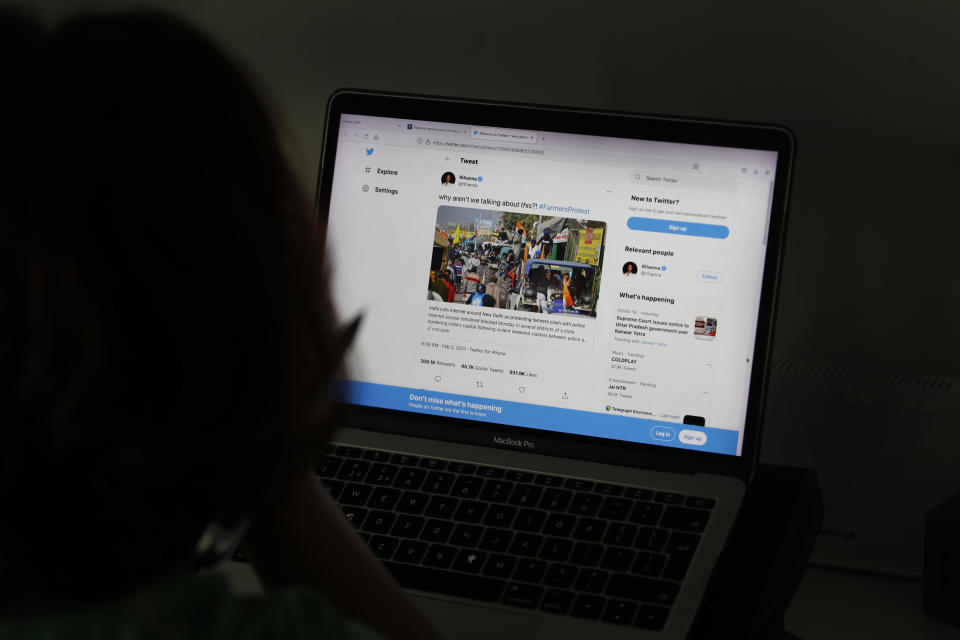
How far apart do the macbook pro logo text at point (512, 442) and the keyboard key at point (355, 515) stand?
156 mm

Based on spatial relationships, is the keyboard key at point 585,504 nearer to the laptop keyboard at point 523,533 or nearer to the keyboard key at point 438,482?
the laptop keyboard at point 523,533

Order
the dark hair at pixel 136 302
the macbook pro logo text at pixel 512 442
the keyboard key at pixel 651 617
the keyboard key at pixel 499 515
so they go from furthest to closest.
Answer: the macbook pro logo text at pixel 512 442 < the keyboard key at pixel 499 515 < the keyboard key at pixel 651 617 < the dark hair at pixel 136 302

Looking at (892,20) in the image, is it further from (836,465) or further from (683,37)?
(836,465)

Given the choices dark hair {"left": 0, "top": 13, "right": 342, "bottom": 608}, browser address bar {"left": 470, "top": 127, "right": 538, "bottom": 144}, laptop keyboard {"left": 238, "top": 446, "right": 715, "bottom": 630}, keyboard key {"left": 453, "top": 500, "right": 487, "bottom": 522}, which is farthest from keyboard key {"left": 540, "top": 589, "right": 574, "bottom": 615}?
browser address bar {"left": 470, "top": 127, "right": 538, "bottom": 144}

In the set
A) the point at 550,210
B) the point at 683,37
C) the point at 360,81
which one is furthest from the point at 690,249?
the point at 360,81

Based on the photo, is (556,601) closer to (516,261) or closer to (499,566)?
(499,566)

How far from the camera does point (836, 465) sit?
83 cm

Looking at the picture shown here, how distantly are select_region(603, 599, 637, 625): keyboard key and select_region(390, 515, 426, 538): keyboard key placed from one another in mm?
172

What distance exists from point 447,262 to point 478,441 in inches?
7.1

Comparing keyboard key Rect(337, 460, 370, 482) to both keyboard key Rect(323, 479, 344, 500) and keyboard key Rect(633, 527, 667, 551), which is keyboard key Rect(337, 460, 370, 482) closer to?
keyboard key Rect(323, 479, 344, 500)

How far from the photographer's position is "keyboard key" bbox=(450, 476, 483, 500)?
742 millimetres

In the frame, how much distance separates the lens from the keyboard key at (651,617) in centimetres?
60

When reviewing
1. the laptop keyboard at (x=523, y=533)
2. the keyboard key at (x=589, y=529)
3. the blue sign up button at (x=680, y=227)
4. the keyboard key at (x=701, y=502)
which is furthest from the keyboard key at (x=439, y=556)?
the blue sign up button at (x=680, y=227)

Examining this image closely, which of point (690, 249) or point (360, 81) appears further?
point (360, 81)
